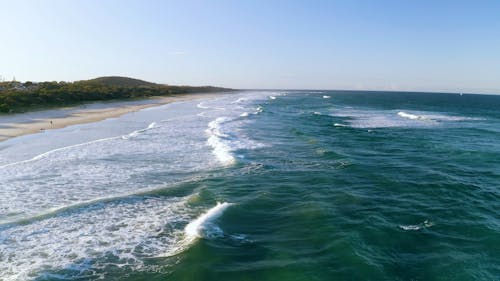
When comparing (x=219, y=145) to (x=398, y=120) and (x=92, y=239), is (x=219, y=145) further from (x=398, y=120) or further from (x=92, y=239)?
(x=398, y=120)

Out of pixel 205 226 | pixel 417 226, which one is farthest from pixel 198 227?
pixel 417 226

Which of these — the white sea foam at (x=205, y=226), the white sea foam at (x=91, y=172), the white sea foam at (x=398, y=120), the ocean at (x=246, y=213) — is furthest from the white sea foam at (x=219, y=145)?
the white sea foam at (x=398, y=120)

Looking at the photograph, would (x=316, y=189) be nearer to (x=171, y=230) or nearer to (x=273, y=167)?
(x=273, y=167)

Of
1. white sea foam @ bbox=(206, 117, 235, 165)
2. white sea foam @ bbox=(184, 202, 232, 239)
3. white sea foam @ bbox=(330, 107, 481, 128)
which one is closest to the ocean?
white sea foam @ bbox=(184, 202, 232, 239)

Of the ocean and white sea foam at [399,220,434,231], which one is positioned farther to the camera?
white sea foam at [399,220,434,231]

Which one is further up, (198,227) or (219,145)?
(219,145)

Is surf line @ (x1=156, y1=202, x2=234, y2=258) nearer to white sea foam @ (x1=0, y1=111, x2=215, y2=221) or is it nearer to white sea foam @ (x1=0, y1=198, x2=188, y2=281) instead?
white sea foam @ (x1=0, y1=198, x2=188, y2=281)

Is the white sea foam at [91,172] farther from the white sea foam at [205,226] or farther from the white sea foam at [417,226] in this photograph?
the white sea foam at [417,226]

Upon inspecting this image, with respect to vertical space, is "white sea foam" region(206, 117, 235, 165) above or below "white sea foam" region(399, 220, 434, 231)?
above

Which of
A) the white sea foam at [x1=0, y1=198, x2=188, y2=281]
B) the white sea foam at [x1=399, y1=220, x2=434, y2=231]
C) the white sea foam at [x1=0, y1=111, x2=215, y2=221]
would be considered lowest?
the white sea foam at [x1=0, y1=198, x2=188, y2=281]
